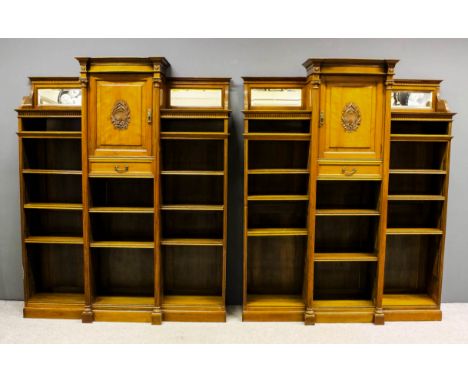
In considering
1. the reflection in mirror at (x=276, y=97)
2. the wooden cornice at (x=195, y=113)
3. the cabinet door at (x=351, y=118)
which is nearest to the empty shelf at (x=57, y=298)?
the wooden cornice at (x=195, y=113)

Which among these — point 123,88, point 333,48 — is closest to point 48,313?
point 123,88

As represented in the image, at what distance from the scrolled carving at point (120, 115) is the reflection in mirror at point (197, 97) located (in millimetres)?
346

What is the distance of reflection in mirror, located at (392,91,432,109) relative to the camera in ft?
8.93

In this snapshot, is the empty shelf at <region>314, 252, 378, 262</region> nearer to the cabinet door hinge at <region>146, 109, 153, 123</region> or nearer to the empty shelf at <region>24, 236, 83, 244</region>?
the cabinet door hinge at <region>146, 109, 153, 123</region>

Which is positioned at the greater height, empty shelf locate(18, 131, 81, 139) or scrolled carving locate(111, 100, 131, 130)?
scrolled carving locate(111, 100, 131, 130)

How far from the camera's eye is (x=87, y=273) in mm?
2613

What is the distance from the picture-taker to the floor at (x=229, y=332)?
2.39 metres

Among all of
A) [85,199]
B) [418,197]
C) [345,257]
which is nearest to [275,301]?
[345,257]

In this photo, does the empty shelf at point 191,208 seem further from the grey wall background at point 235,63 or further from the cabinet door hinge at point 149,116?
the cabinet door hinge at point 149,116

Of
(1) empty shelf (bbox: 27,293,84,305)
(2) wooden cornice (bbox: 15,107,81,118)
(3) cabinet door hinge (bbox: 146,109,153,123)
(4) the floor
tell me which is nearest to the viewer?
(4) the floor

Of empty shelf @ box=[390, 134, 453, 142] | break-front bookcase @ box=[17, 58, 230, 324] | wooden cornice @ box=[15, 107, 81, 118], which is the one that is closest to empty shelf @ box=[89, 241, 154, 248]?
break-front bookcase @ box=[17, 58, 230, 324]

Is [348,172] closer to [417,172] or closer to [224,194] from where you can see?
[417,172]

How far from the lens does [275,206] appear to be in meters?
2.83

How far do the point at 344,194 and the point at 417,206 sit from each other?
522 millimetres
